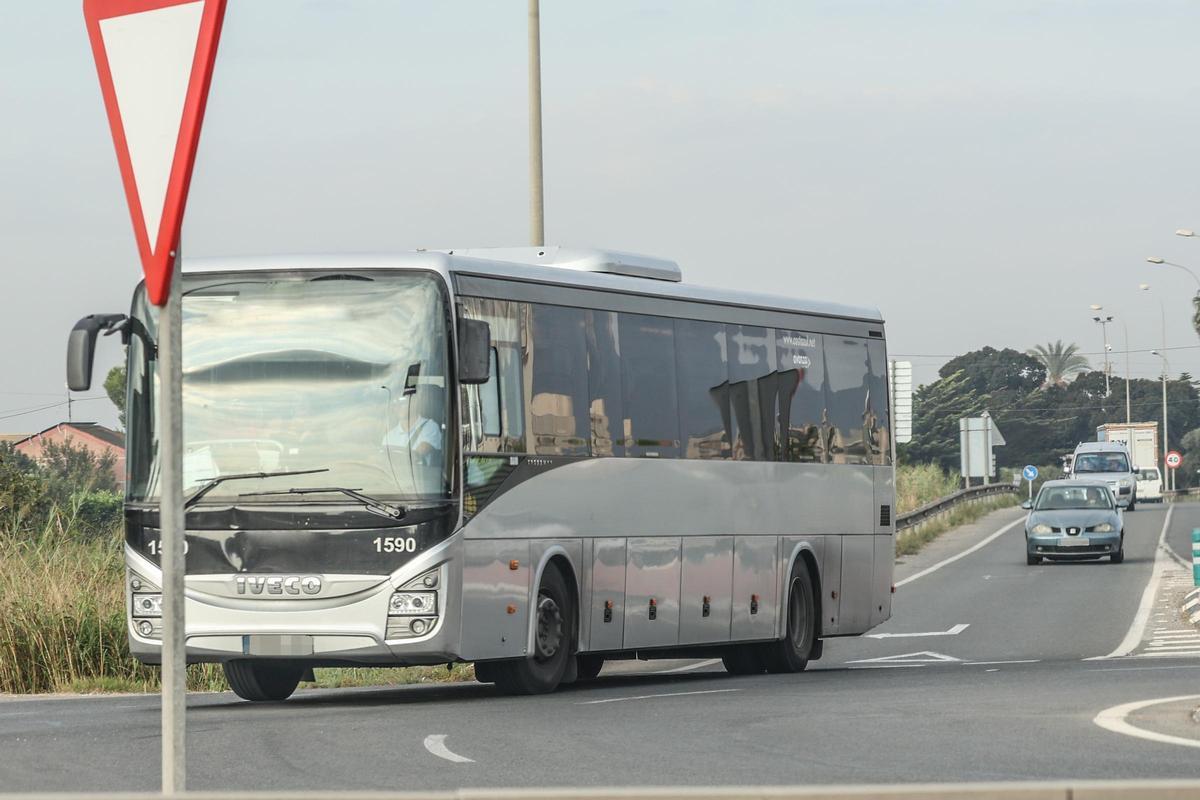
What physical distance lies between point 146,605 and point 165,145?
10547 mm

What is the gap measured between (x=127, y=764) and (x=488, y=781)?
7.52 feet

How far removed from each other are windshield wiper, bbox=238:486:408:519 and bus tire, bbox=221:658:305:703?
1.88m

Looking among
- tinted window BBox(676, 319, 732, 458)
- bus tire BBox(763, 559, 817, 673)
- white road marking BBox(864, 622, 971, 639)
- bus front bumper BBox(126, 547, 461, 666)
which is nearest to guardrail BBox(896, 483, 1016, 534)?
white road marking BBox(864, 622, 971, 639)

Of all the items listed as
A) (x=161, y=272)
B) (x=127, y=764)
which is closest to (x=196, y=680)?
(x=127, y=764)

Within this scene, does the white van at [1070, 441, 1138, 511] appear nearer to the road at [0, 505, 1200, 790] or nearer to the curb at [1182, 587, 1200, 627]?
the curb at [1182, 587, 1200, 627]

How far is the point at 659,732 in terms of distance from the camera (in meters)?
12.8

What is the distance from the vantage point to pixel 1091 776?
392 inches

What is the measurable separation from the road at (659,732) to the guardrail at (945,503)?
89.3 ft

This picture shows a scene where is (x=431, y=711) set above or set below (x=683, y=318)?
below

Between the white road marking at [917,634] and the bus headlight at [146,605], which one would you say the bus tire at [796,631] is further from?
the bus headlight at [146,605]

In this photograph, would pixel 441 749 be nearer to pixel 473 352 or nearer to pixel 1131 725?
pixel 473 352

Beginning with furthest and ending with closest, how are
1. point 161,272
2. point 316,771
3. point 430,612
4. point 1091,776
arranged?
point 430,612, point 316,771, point 1091,776, point 161,272

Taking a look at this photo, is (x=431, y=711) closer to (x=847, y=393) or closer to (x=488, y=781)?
(x=488, y=781)

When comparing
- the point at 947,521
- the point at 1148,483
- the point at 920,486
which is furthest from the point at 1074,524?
the point at 1148,483
